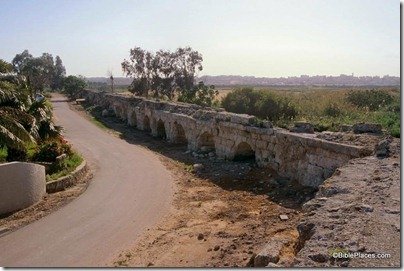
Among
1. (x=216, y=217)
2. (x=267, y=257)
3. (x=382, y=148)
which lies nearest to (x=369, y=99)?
(x=382, y=148)

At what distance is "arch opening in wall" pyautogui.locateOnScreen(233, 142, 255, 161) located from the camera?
56.7 feet

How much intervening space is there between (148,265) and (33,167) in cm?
562

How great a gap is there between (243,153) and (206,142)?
321cm

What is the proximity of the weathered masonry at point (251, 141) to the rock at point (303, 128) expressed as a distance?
0.38m

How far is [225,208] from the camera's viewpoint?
11.9 m

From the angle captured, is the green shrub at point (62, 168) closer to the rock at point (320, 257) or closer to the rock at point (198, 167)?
the rock at point (198, 167)

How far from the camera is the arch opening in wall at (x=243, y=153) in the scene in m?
17.3

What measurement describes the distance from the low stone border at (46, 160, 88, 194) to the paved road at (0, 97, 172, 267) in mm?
637

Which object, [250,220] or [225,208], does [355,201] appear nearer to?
[250,220]

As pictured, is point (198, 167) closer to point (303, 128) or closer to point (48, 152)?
point (303, 128)

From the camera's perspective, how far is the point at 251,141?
15867mm

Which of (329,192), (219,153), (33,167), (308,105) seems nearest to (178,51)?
(308,105)

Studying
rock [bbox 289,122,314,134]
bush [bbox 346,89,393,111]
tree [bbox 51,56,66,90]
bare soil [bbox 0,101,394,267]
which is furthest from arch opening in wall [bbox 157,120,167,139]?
tree [bbox 51,56,66,90]

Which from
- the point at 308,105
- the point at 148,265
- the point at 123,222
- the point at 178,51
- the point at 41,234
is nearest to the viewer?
the point at 148,265
